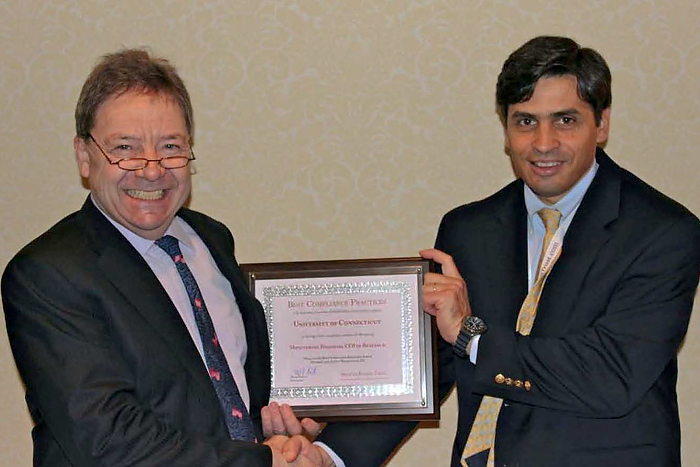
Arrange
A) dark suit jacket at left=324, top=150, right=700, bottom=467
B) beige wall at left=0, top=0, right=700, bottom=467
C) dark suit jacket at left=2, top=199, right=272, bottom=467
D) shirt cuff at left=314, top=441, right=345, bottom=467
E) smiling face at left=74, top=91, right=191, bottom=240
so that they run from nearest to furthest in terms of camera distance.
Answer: dark suit jacket at left=2, top=199, right=272, bottom=467
smiling face at left=74, top=91, right=191, bottom=240
dark suit jacket at left=324, top=150, right=700, bottom=467
shirt cuff at left=314, top=441, right=345, bottom=467
beige wall at left=0, top=0, right=700, bottom=467

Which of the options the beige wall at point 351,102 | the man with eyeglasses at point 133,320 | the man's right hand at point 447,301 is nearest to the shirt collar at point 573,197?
the man's right hand at point 447,301

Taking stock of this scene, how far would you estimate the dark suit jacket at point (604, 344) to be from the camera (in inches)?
103

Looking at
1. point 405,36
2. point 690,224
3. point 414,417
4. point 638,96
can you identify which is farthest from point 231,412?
point 638,96

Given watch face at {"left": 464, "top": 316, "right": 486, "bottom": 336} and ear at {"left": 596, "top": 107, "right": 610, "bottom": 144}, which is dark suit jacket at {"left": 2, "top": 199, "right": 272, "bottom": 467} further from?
ear at {"left": 596, "top": 107, "right": 610, "bottom": 144}

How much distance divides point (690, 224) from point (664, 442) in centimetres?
Answer: 57

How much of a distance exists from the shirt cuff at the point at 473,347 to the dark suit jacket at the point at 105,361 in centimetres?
60

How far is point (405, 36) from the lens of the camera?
3.48 metres

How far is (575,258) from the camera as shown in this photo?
→ 2699 mm

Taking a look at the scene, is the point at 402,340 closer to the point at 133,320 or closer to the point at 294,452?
the point at 294,452

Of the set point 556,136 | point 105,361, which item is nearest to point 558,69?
point 556,136

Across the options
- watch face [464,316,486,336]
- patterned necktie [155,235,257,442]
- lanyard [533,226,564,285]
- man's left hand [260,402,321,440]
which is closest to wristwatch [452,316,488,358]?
watch face [464,316,486,336]

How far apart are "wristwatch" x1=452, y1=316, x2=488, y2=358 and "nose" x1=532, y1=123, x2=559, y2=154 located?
488 mm

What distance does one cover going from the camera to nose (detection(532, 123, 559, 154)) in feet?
8.98

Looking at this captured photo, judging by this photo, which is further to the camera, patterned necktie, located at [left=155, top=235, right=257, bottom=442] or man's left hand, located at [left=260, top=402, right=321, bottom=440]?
man's left hand, located at [left=260, top=402, right=321, bottom=440]
